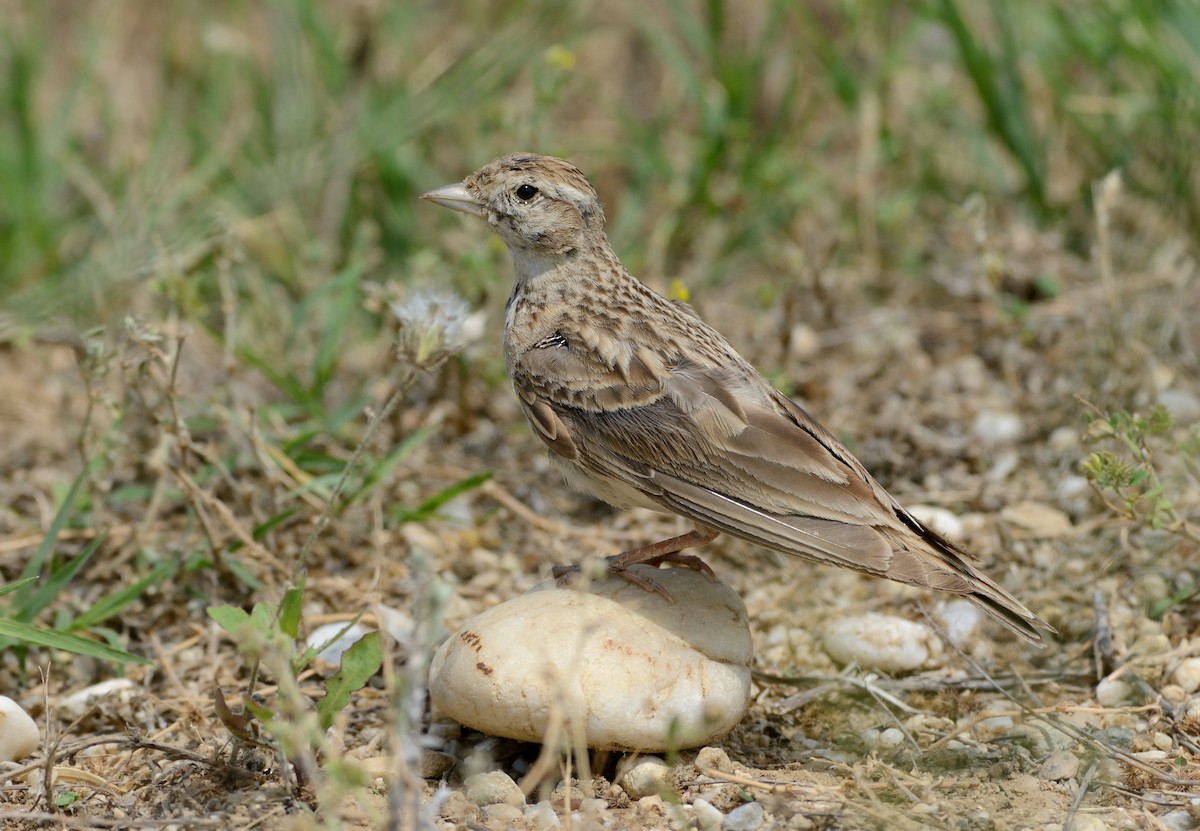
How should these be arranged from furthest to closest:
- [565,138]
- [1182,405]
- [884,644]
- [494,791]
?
[565,138], [1182,405], [884,644], [494,791]

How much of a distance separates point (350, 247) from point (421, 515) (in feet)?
7.65

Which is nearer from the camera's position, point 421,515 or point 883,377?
point 421,515

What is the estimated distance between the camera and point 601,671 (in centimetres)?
358

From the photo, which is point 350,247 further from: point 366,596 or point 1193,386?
point 1193,386

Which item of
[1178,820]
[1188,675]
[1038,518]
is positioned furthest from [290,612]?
[1038,518]

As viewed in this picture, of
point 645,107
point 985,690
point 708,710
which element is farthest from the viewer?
point 645,107

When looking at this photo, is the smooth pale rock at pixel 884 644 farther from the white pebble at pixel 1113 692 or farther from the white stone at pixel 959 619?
the white pebble at pixel 1113 692

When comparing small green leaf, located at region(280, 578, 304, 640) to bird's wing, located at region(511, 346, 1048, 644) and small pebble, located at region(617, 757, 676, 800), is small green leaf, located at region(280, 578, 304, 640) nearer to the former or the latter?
small pebble, located at region(617, 757, 676, 800)

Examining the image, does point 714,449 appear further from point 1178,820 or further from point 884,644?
point 1178,820

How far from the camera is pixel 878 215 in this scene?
703cm

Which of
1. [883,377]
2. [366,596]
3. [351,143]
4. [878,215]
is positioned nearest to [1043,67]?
[878,215]

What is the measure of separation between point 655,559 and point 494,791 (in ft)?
3.14

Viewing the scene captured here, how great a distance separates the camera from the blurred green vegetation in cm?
642

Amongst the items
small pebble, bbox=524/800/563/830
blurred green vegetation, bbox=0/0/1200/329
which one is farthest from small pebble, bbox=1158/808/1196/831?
blurred green vegetation, bbox=0/0/1200/329
